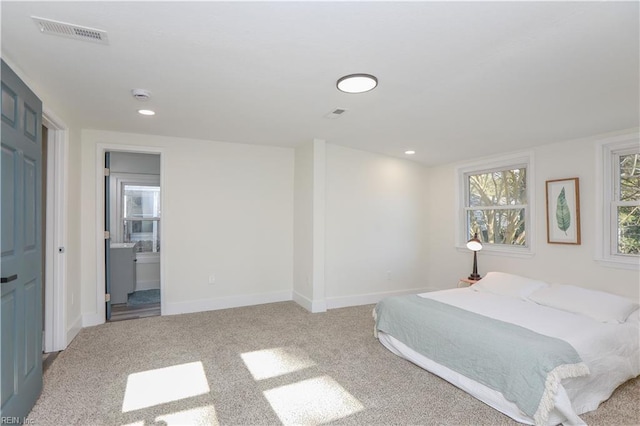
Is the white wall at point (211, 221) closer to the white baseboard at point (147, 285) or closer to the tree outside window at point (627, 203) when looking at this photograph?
the white baseboard at point (147, 285)

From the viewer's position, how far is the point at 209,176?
175 inches

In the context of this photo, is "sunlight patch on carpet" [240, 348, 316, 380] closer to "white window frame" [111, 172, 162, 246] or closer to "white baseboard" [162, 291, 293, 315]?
"white baseboard" [162, 291, 293, 315]

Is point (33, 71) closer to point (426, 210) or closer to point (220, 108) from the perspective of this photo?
point (220, 108)

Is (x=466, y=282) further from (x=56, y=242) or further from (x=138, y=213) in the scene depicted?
(x=138, y=213)

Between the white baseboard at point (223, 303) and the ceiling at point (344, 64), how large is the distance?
2223 mm

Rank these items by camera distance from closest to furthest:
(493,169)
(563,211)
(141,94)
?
(141,94) < (563,211) < (493,169)

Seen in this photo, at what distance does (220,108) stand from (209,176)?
1.48 metres

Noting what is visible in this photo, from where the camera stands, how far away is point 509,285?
354 centimetres

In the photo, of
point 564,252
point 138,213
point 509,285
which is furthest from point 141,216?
point 564,252

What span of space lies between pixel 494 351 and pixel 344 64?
2.16 meters

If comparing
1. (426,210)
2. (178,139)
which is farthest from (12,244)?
(426,210)

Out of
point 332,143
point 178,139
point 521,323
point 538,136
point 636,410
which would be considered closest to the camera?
point 636,410

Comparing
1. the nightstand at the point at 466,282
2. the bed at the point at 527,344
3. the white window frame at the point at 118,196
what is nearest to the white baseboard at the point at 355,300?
the nightstand at the point at 466,282

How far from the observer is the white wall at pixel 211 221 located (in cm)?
390
